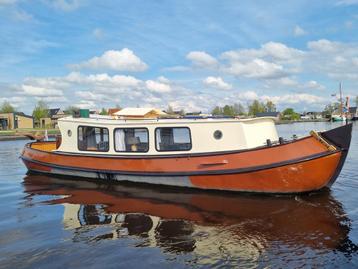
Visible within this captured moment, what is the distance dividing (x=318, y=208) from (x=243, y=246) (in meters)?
3.26

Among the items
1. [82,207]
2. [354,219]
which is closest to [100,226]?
[82,207]

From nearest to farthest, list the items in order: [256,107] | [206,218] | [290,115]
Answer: [206,218] < [256,107] < [290,115]

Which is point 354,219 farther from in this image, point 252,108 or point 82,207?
point 252,108

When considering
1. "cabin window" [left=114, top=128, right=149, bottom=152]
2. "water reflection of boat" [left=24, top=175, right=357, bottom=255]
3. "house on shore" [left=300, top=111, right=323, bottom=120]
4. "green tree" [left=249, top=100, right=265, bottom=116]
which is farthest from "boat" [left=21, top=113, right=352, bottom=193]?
"house on shore" [left=300, top=111, right=323, bottom=120]

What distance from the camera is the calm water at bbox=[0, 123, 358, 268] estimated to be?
20.3 feet

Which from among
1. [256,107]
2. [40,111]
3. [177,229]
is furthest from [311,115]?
[177,229]

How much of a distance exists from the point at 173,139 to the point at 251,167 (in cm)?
286

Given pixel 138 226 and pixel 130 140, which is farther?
pixel 130 140

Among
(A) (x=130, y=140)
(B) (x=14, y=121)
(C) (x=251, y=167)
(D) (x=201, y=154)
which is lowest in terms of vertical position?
(C) (x=251, y=167)

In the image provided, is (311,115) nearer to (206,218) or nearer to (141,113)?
(141,113)

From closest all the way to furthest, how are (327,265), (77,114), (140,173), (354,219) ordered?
(327,265), (354,219), (140,173), (77,114)

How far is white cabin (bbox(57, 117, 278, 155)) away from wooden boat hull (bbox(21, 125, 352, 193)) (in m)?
0.42

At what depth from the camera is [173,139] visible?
11.7 metres

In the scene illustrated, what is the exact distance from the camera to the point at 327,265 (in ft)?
19.0
